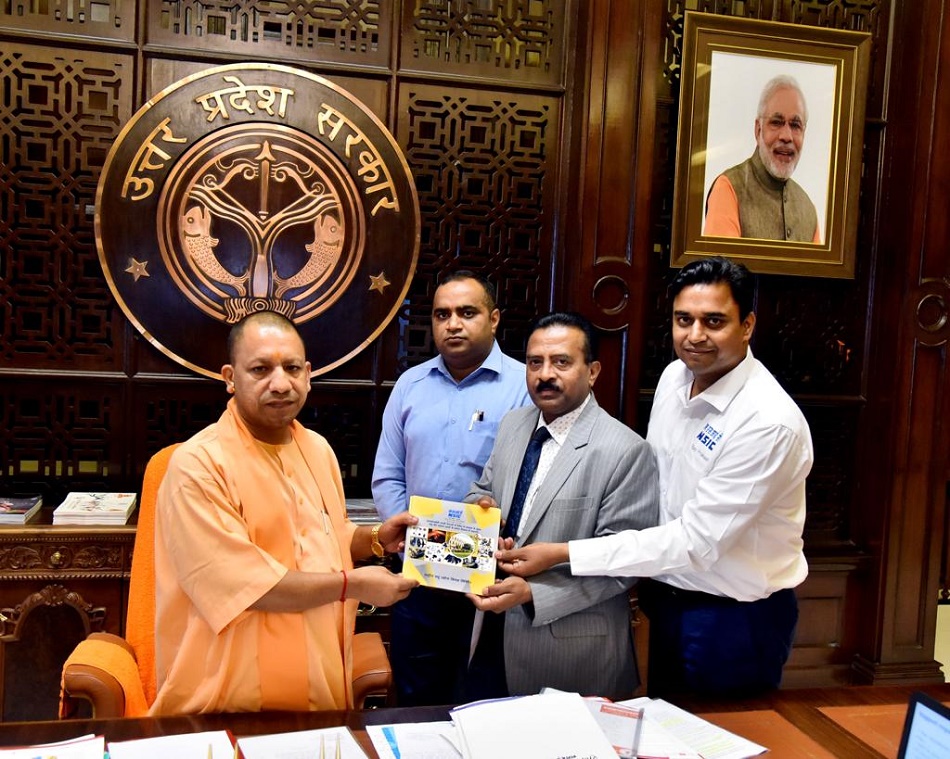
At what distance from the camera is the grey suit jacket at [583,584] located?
194 centimetres

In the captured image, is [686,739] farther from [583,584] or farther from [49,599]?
[49,599]

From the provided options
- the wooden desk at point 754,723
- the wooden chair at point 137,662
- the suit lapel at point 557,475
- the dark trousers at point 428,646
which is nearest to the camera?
the wooden desk at point 754,723

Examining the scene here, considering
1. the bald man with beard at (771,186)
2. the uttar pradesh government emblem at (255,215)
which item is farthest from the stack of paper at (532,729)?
the bald man with beard at (771,186)

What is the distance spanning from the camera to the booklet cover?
1914 mm

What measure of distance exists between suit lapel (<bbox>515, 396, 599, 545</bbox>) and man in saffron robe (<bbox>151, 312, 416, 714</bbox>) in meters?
0.33

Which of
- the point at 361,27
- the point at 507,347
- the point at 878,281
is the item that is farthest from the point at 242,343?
the point at 878,281

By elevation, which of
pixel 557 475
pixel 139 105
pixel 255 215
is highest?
pixel 139 105

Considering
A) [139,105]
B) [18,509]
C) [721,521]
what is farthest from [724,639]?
[139,105]

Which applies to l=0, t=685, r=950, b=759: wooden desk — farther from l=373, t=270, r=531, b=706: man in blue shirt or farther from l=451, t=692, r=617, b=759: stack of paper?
l=373, t=270, r=531, b=706: man in blue shirt

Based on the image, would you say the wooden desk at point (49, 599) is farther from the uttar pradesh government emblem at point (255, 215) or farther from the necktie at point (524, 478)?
the necktie at point (524, 478)

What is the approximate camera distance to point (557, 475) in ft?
6.53

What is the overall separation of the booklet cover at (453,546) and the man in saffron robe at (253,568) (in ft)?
0.21

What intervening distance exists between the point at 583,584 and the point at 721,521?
0.38 m

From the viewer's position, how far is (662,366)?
349 cm
